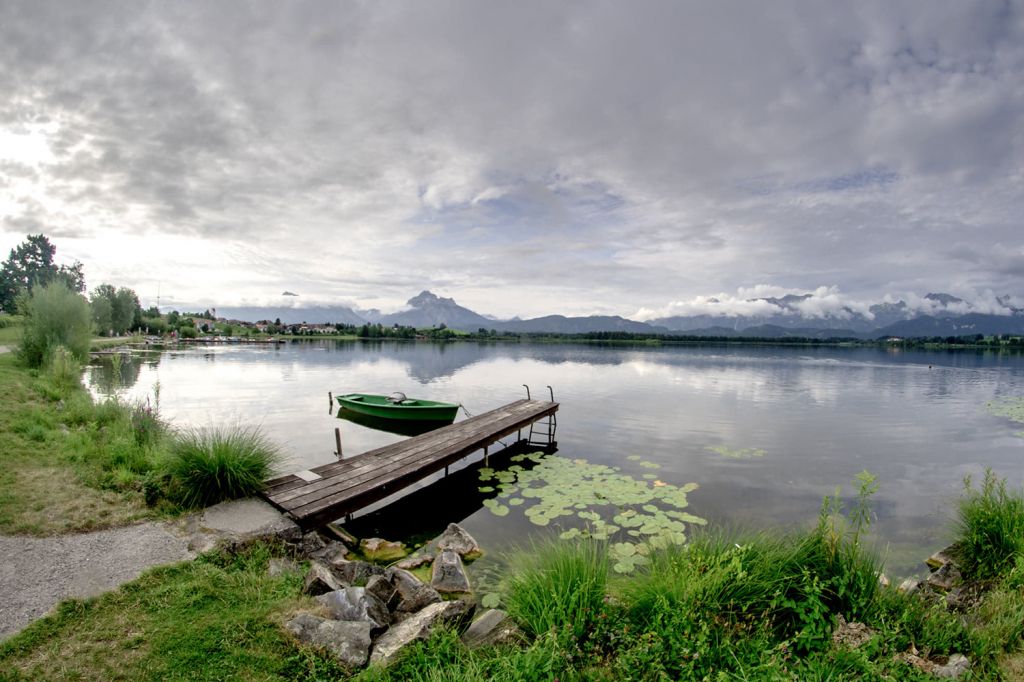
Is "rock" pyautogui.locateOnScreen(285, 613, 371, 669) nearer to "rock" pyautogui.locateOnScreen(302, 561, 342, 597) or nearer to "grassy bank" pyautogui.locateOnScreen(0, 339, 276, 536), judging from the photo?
"rock" pyautogui.locateOnScreen(302, 561, 342, 597)

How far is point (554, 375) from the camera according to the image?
164 feet

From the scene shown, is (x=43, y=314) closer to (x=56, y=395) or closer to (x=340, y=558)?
(x=56, y=395)

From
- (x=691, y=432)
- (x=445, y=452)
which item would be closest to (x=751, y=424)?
(x=691, y=432)

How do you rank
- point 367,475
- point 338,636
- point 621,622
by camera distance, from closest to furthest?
point 338,636 < point 621,622 < point 367,475

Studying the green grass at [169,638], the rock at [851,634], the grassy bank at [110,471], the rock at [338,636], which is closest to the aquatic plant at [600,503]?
the rock at [851,634]

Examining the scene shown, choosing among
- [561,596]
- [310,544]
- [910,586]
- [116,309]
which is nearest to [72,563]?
[310,544]

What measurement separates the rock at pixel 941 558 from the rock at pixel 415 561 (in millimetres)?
9283

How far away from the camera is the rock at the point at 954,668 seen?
4555 mm

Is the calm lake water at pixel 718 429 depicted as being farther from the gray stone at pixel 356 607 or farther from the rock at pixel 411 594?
the gray stone at pixel 356 607

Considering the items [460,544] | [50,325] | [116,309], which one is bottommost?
[460,544]

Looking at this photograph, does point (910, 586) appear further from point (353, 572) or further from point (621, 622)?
point (353, 572)

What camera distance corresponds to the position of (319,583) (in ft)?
20.0

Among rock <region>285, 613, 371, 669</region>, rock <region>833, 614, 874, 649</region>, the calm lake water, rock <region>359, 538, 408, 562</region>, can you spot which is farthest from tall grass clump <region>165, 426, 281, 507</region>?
rock <region>833, 614, 874, 649</region>

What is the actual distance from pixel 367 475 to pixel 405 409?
11038 mm
